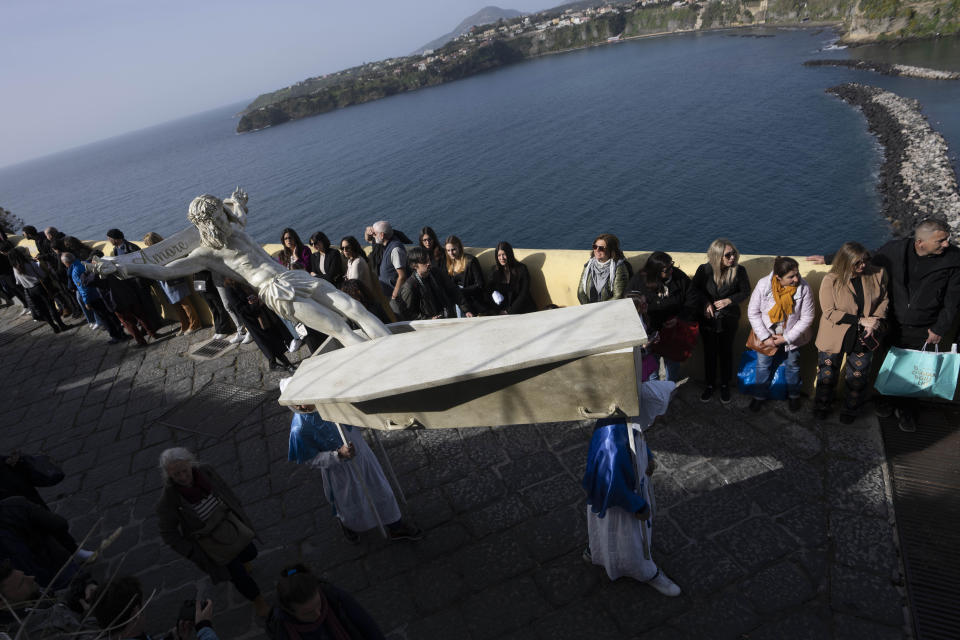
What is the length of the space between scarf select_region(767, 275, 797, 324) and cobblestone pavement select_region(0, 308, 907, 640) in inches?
36.8

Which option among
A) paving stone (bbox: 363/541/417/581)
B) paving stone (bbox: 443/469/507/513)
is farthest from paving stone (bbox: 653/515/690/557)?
paving stone (bbox: 363/541/417/581)

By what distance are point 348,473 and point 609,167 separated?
37.4m

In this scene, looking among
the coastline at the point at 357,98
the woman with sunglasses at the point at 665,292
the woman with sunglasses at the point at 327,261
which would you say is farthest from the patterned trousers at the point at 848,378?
the coastline at the point at 357,98

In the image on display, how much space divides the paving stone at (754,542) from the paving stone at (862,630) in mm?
487

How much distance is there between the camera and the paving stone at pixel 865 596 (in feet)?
10.1

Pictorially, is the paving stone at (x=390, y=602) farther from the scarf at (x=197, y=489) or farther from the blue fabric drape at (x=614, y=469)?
the blue fabric drape at (x=614, y=469)

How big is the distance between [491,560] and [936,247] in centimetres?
396

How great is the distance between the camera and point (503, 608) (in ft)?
11.4

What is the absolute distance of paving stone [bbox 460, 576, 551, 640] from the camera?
338 centimetres

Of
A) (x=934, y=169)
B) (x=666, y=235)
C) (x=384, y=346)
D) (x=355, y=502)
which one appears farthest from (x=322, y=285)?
(x=934, y=169)

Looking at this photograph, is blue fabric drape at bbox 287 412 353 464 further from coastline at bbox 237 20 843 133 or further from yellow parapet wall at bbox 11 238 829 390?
coastline at bbox 237 20 843 133

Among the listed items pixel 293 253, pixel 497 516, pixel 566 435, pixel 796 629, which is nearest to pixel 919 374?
pixel 796 629

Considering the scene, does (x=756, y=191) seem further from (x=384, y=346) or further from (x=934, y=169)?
(x=384, y=346)

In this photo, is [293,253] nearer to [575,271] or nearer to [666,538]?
[575,271]
